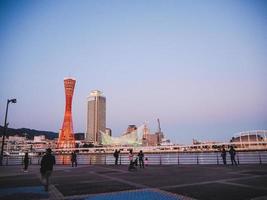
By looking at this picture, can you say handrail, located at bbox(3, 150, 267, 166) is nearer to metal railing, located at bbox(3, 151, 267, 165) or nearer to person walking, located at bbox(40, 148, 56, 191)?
metal railing, located at bbox(3, 151, 267, 165)

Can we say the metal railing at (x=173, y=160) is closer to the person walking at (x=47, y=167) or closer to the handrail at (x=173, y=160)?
the handrail at (x=173, y=160)

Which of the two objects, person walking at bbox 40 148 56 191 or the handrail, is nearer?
person walking at bbox 40 148 56 191

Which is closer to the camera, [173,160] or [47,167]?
[47,167]

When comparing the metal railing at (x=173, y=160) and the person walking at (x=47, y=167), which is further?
the metal railing at (x=173, y=160)

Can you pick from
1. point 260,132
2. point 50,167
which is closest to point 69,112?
point 50,167

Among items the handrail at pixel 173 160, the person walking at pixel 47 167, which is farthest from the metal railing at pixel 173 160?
the person walking at pixel 47 167

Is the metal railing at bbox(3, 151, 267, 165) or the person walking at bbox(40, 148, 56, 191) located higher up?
the person walking at bbox(40, 148, 56, 191)

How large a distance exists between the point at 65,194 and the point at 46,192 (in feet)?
4.23

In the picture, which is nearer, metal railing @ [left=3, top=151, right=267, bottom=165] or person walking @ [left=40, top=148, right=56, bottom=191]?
person walking @ [left=40, top=148, right=56, bottom=191]

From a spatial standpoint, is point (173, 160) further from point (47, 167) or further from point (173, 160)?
point (47, 167)

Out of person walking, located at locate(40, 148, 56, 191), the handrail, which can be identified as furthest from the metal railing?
person walking, located at locate(40, 148, 56, 191)

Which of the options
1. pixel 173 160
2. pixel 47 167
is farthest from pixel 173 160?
pixel 47 167

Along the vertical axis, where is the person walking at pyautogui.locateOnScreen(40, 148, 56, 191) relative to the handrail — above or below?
above

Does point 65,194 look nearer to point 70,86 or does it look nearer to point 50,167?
point 50,167
